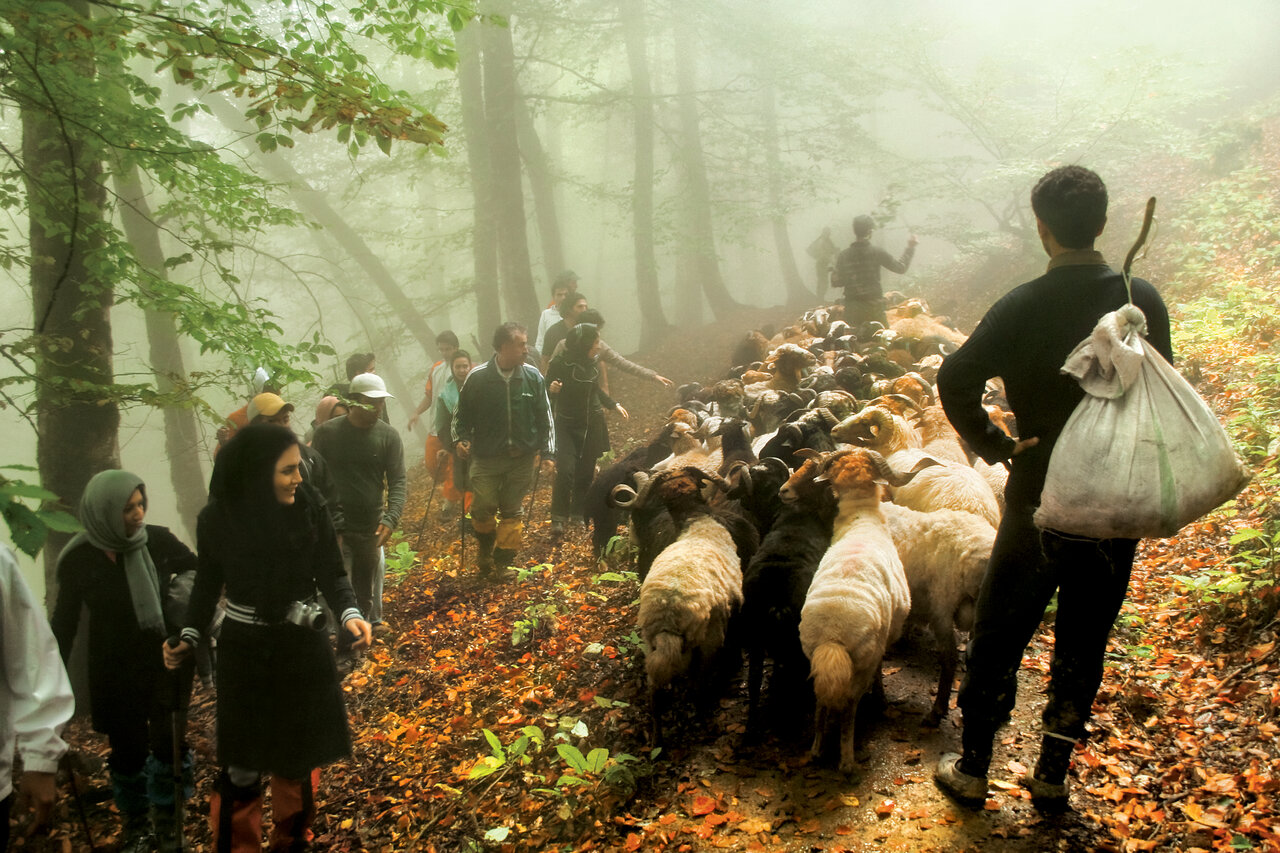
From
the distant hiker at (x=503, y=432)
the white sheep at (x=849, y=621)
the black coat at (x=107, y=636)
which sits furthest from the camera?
the distant hiker at (x=503, y=432)

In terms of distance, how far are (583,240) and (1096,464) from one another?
56503 millimetres

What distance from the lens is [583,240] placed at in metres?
56.4

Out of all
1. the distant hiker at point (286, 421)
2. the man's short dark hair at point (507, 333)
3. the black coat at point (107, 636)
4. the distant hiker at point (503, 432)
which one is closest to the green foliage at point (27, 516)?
the black coat at point (107, 636)

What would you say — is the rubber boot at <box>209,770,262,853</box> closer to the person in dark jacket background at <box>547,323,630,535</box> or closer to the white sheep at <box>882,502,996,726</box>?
the white sheep at <box>882,502,996,726</box>

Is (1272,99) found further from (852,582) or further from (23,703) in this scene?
(23,703)

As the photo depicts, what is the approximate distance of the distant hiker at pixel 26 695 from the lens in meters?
2.55

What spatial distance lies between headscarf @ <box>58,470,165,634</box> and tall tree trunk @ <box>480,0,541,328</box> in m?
11.1

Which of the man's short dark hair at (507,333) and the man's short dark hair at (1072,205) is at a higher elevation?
the man's short dark hair at (1072,205)

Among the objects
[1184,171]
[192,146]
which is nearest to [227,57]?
[192,146]

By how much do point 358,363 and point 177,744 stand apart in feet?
18.0

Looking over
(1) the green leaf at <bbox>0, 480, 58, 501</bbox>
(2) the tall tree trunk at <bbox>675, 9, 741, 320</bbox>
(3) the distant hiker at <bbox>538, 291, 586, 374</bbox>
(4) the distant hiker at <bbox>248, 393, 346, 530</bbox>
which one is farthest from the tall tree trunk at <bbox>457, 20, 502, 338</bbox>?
(1) the green leaf at <bbox>0, 480, 58, 501</bbox>

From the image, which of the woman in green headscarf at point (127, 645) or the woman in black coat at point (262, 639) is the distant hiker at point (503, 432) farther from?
the woman in black coat at point (262, 639)

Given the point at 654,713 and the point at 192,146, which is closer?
the point at 654,713

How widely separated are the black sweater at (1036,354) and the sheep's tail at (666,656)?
2079 millimetres
